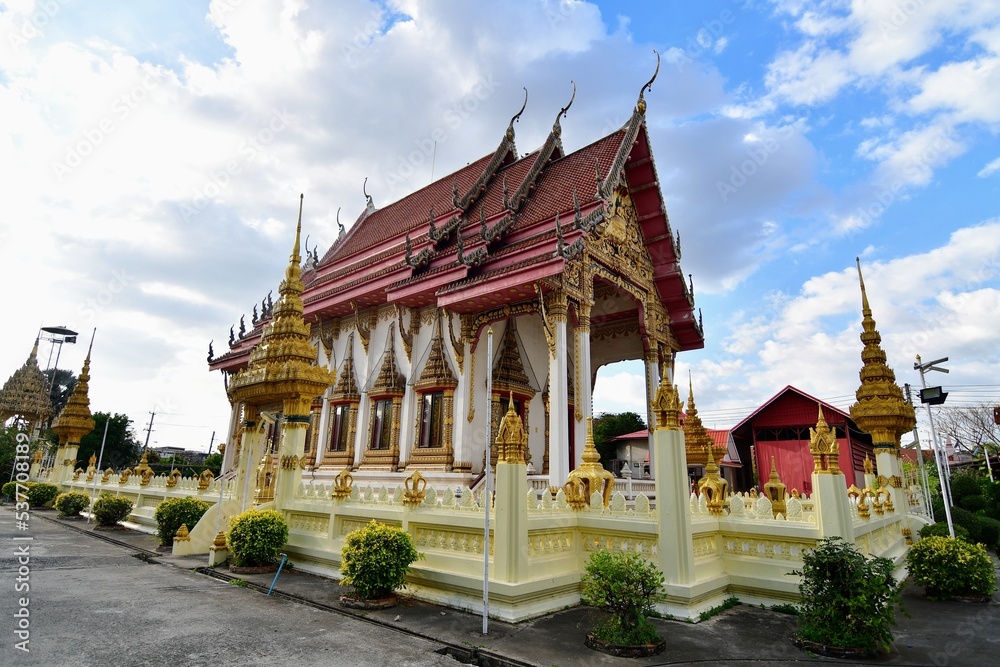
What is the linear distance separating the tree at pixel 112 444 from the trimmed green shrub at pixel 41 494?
18292mm

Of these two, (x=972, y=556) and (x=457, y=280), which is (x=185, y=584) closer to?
(x=457, y=280)

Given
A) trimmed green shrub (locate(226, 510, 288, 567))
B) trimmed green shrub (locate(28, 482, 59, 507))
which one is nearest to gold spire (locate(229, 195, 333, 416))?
trimmed green shrub (locate(226, 510, 288, 567))

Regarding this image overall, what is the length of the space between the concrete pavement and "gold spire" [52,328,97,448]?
1356cm

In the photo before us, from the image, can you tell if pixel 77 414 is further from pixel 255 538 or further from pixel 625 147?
pixel 625 147

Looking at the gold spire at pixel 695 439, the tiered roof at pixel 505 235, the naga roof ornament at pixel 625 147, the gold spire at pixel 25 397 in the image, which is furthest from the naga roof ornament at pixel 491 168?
the gold spire at pixel 25 397

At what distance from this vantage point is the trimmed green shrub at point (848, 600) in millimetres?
4746

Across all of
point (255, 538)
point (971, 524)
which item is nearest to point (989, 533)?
point (971, 524)

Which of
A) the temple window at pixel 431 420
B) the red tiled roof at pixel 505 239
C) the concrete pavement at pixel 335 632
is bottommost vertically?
the concrete pavement at pixel 335 632

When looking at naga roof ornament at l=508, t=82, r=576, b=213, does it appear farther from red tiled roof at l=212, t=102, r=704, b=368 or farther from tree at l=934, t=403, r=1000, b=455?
tree at l=934, t=403, r=1000, b=455

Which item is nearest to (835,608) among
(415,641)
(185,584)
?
(415,641)

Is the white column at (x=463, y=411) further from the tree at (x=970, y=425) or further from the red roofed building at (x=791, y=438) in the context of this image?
the tree at (x=970, y=425)

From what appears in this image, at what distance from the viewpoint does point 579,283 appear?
11523mm

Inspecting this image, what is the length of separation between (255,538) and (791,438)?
745 inches

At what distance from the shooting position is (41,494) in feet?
61.3
